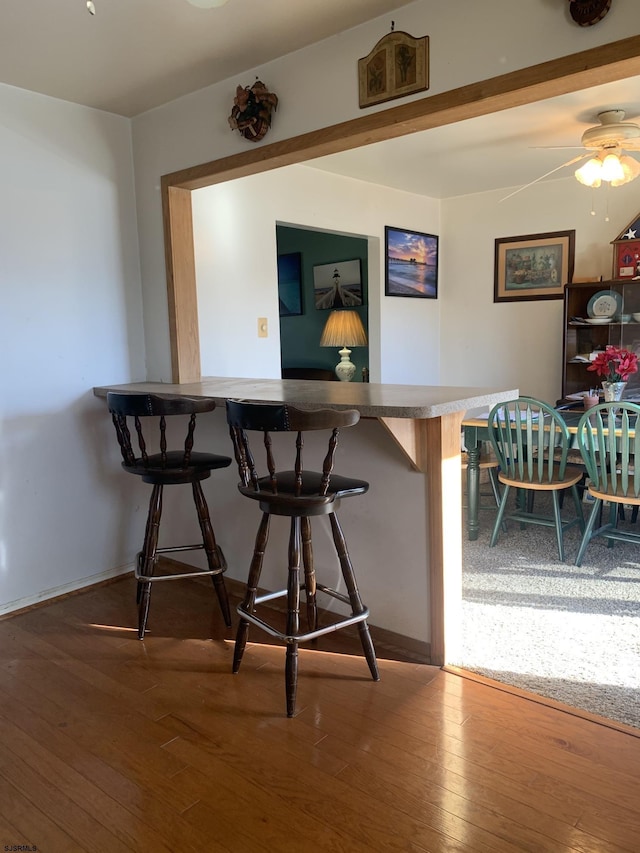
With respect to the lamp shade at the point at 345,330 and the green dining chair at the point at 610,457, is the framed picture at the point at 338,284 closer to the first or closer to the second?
the lamp shade at the point at 345,330

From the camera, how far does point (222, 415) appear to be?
2805 mm

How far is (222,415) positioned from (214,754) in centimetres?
143

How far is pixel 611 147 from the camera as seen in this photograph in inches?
134

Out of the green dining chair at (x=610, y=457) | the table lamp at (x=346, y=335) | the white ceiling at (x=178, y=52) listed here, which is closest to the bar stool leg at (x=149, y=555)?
the white ceiling at (x=178, y=52)

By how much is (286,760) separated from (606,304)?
389 cm

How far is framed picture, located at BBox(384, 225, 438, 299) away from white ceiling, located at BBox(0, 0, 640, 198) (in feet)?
3.86

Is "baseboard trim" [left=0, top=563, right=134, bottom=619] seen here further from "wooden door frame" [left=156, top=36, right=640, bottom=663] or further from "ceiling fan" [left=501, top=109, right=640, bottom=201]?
"ceiling fan" [left=501, top=109, right=640, bottom=201]

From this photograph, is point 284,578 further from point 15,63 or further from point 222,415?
point 15,63

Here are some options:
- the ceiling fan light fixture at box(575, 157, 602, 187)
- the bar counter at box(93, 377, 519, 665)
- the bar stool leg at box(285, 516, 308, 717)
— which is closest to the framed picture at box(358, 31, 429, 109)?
the bar counter at box(93, 377, 519, 665)

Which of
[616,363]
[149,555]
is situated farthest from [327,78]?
[616,363]

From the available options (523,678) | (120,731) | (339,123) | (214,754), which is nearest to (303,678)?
(214,754)

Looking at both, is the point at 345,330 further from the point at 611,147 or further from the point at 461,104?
the point at 461,104

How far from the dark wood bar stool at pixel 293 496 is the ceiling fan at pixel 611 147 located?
8.00ft

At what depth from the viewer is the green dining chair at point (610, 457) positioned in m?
2.91
